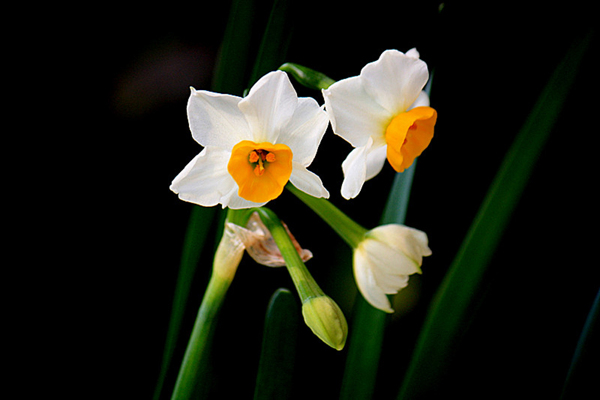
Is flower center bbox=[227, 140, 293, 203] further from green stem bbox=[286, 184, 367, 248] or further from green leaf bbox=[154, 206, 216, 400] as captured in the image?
green leaf bbox=[154, 206, 216, 400]

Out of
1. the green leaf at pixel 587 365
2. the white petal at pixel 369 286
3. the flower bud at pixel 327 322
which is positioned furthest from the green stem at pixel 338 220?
the green leaf at pixel 587 365

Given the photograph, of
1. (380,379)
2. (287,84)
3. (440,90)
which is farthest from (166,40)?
(380,379)

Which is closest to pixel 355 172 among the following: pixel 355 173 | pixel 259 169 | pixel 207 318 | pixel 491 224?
pixel 355 173

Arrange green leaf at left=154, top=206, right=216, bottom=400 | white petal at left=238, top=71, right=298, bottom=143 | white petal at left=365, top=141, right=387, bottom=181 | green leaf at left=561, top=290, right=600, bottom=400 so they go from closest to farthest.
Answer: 1. white petal at left=238, top=71, right=298, bottom=143
2. white petal at left=365, top=141, right=387, bottom=181
3. green leaf at left=561, top=290, right=600, bottom=400
4. green leaf at left=154, top=206, right=216, bottom=400

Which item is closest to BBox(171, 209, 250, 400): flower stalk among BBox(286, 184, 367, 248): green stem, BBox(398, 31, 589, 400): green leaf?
BBox(286, 184, 367, 248): green stem

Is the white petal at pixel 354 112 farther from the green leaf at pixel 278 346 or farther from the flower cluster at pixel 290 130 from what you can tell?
the green leaf at pixel 278 346

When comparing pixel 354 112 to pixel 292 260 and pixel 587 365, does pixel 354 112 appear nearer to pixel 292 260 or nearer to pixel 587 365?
pixel 292 260
